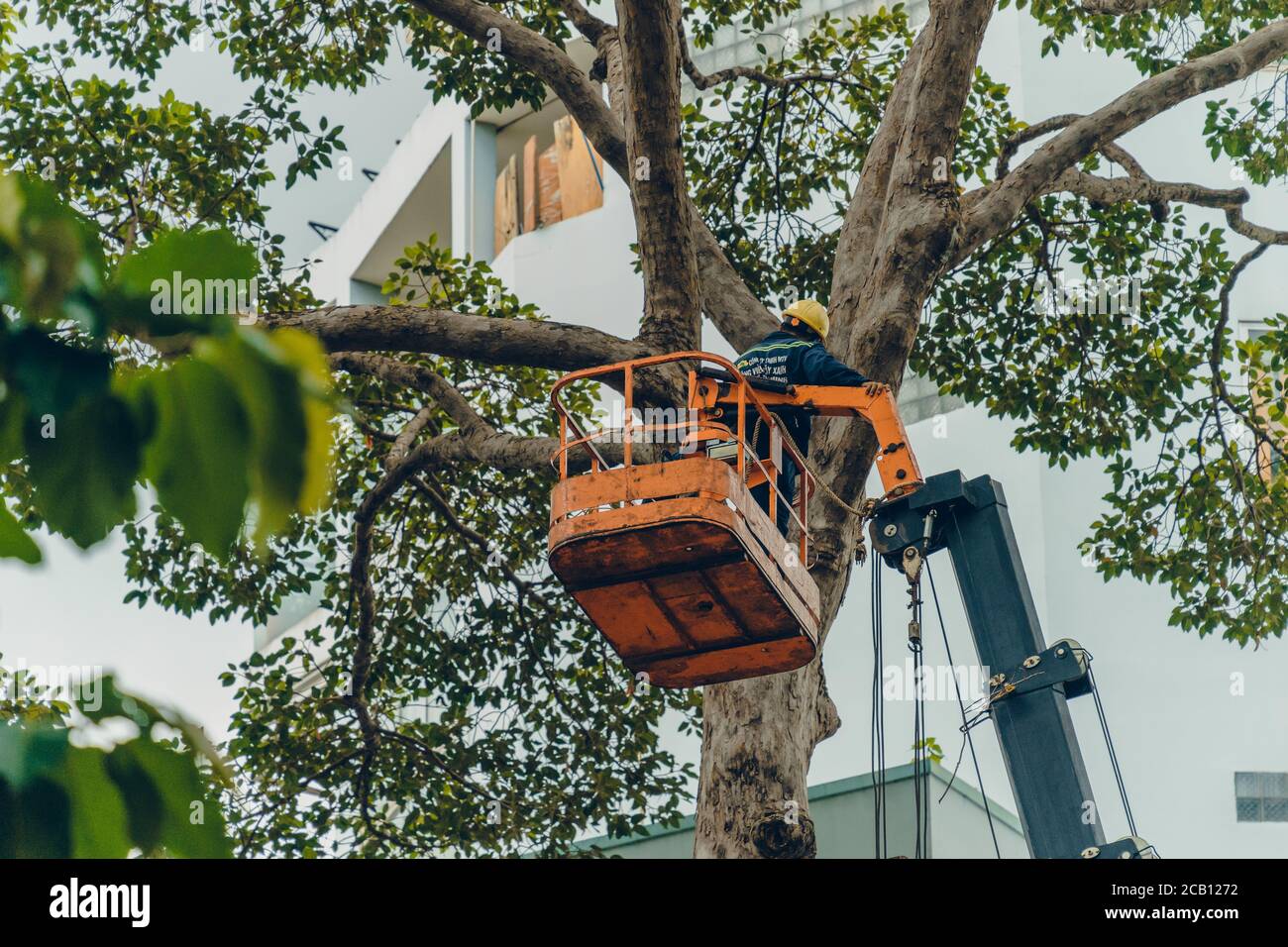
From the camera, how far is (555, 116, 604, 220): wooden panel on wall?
2339 cm

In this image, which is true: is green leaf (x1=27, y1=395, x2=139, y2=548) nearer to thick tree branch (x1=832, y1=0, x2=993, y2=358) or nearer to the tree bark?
the tree bark

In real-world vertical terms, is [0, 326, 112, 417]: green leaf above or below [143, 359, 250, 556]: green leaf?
above

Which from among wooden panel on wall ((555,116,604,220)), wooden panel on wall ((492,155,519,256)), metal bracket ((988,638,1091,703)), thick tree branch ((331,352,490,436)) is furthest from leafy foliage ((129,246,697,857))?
wooden panel on wall ((492,155,519,256))

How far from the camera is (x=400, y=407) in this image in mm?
12352

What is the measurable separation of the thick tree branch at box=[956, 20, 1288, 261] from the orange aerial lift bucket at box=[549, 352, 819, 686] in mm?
2280

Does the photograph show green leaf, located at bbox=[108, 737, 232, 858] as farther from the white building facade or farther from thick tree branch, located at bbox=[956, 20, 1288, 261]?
the white building facade

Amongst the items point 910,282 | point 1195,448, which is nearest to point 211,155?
point 910,282

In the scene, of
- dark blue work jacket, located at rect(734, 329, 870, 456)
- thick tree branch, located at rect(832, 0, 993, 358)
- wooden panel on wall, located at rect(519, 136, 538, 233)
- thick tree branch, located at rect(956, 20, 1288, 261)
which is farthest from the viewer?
wooden panel on wall, located at rect(519, 136, 538, 233)

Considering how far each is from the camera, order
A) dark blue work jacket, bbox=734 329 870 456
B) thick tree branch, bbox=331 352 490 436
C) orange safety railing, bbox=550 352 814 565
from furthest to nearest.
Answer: thick tree branch, bbox=331 352 490 436 → dark blue work jacket, bbox=734 329 870 456 → orange safety railing, bbox=550 352 814 565

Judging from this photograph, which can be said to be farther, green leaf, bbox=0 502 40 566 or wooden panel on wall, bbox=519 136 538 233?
wooden panel on wall, bbox=519 136 538 233

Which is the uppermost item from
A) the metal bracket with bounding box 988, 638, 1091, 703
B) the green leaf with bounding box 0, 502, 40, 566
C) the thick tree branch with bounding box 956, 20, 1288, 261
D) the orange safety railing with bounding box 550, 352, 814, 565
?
the thick tree branch with bounding box 956, 20, 1288, 261

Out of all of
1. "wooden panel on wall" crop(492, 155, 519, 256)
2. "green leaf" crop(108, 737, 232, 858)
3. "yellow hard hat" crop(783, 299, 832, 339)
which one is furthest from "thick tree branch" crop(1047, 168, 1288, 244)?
"wooden panel on wall" crop(492, 155, 519, 256)
